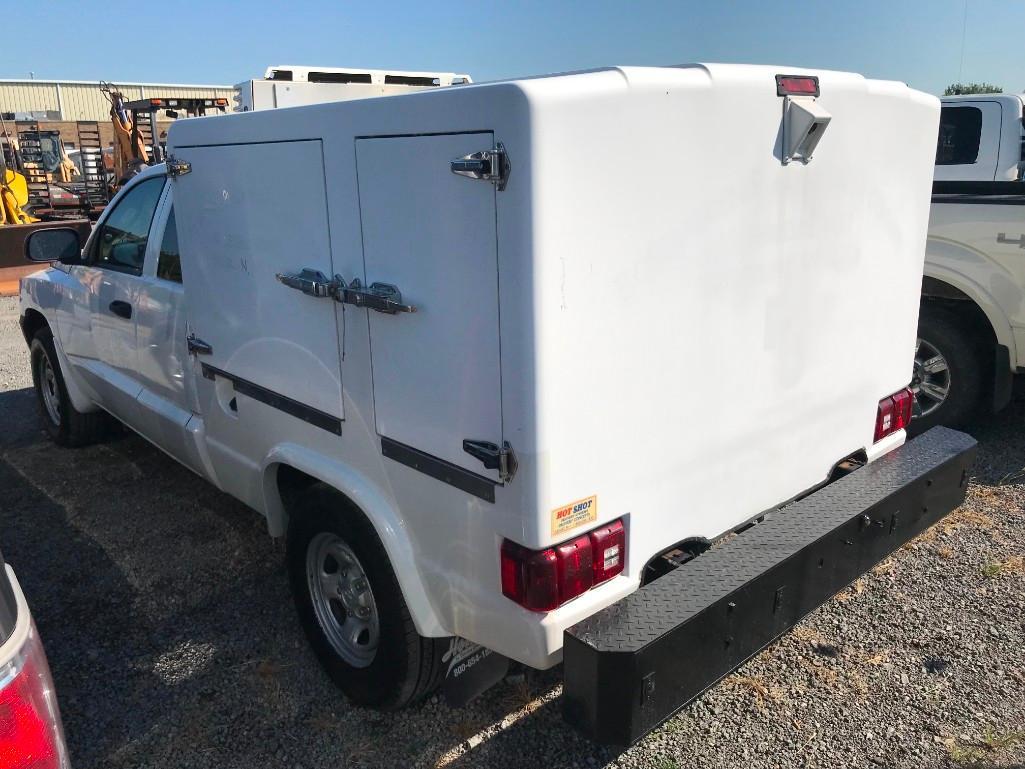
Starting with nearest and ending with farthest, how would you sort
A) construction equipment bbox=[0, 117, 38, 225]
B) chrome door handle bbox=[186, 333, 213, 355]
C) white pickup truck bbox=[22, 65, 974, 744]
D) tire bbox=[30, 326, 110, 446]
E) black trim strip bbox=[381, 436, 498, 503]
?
white pickup truck bbox=[22, 65, 974, 744] → black trim strip bbox=[381, 436, 498, 503] → chrome door handle bbox=[186, 333, 213, 355] → tire bbox=[30, 326, 110, 446] → construction equipment bbox=[0, 117, 38, 225]

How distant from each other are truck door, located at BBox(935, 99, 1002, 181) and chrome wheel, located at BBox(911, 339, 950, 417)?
1753mm

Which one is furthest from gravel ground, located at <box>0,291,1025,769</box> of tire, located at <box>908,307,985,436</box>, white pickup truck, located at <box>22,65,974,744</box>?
tire, located at <box>908,307,985,436</box>

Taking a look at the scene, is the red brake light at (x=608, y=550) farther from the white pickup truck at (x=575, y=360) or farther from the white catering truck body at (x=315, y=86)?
the white catering truck body at (x=315, y=86)

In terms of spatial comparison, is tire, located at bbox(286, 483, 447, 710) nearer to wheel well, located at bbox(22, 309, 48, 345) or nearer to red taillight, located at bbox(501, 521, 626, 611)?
red taillight, located at bbox(501, 521, 626, 611)

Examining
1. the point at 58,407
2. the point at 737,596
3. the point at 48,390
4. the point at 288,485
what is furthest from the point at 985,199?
the point at 48,390

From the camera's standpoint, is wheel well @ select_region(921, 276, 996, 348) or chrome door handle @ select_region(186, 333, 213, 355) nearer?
chrome door handle @ select_region(186, 333, 213, 355)

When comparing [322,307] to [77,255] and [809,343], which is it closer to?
[809,343]

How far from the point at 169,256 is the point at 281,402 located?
134 centimetres

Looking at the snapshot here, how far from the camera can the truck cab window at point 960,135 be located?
21.3ft

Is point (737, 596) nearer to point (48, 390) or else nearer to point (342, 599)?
point (342, 599)

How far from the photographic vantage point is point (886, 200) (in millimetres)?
2896

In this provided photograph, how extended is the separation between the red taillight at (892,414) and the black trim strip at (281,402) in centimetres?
207

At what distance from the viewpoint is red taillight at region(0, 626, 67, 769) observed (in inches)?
54.5

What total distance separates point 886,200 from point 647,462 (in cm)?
136
